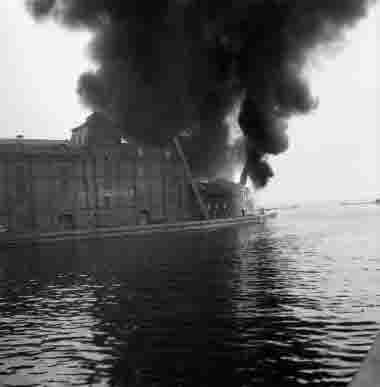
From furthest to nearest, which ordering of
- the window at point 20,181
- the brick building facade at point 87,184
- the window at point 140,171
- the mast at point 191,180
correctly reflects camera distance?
the mast at point 191,180
the window at point 140,171
the brick building facade at point 87,184
the window at point 20,181

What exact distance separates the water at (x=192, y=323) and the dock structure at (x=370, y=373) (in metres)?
1.22

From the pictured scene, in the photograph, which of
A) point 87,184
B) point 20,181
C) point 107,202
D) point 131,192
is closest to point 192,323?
point 20,181

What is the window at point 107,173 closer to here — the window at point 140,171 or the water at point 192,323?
the window at point 140,171

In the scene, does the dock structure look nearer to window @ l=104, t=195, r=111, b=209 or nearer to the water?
the water

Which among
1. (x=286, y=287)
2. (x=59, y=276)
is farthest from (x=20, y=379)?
(x=59, y=276)

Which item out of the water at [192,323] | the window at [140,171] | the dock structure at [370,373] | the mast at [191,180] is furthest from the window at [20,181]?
the dock structure at [370,373]

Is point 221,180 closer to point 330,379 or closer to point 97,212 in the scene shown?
point 97,212

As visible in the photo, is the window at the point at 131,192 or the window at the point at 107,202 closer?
the window at the point at 107,202

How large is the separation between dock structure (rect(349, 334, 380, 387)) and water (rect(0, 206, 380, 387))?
1222 millimetres

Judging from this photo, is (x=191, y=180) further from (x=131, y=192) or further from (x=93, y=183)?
(x=93, y=183)

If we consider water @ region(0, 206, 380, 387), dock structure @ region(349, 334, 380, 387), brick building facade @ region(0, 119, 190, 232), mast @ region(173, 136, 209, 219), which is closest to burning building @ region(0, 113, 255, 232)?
brick building facade @ region(0, 119, 190, 232)

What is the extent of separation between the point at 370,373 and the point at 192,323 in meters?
6.74

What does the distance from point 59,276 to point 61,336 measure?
1178 cm

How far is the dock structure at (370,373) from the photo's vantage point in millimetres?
6270
